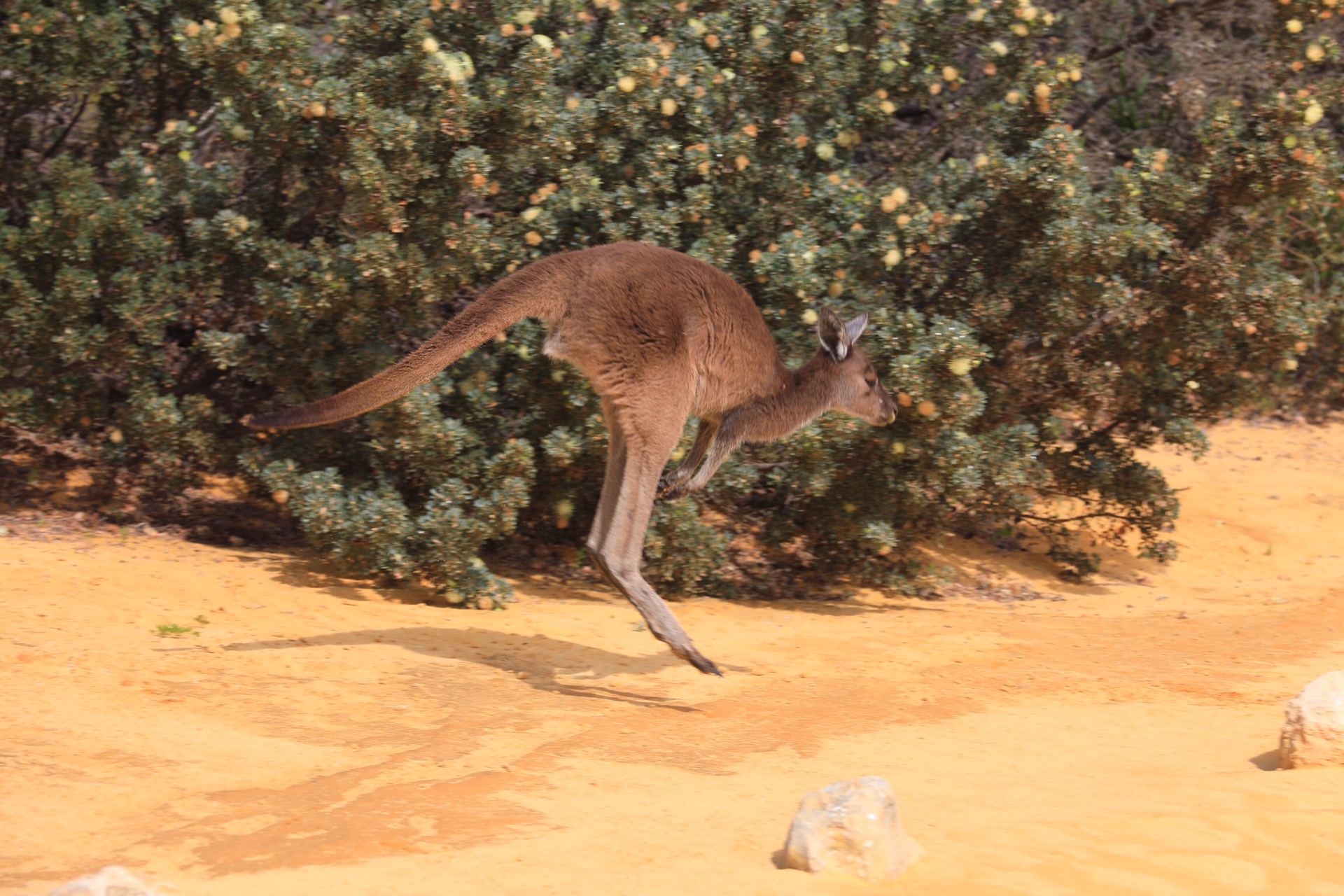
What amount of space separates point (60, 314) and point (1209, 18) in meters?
9.93

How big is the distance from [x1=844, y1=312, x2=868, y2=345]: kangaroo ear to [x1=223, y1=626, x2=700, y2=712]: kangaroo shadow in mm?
1946

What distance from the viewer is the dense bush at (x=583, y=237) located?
7281mm

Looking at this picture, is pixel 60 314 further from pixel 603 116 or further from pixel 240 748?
pixel 240 748

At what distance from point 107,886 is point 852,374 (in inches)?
184

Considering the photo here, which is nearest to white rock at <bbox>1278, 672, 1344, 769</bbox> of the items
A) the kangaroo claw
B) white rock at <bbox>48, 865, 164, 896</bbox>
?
the kangaroo claw

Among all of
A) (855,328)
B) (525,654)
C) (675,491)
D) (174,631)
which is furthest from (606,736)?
(855,328)

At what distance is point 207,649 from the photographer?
570cm

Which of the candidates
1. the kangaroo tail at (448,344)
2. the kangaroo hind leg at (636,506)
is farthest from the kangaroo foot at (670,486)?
the kangaroo tail at (448,344)

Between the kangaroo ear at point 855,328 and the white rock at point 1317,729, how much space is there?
2926 millimetres

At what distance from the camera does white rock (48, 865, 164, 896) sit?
2914mm

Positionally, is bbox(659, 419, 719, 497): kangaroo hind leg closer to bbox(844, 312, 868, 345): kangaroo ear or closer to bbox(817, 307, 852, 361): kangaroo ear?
bbox(817, 307, 852, 361): kangaroo ear

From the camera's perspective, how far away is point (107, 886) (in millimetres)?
2955

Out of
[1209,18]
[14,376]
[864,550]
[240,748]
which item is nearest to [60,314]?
[14,376]

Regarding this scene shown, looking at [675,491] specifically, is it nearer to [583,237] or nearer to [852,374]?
[852,374]
